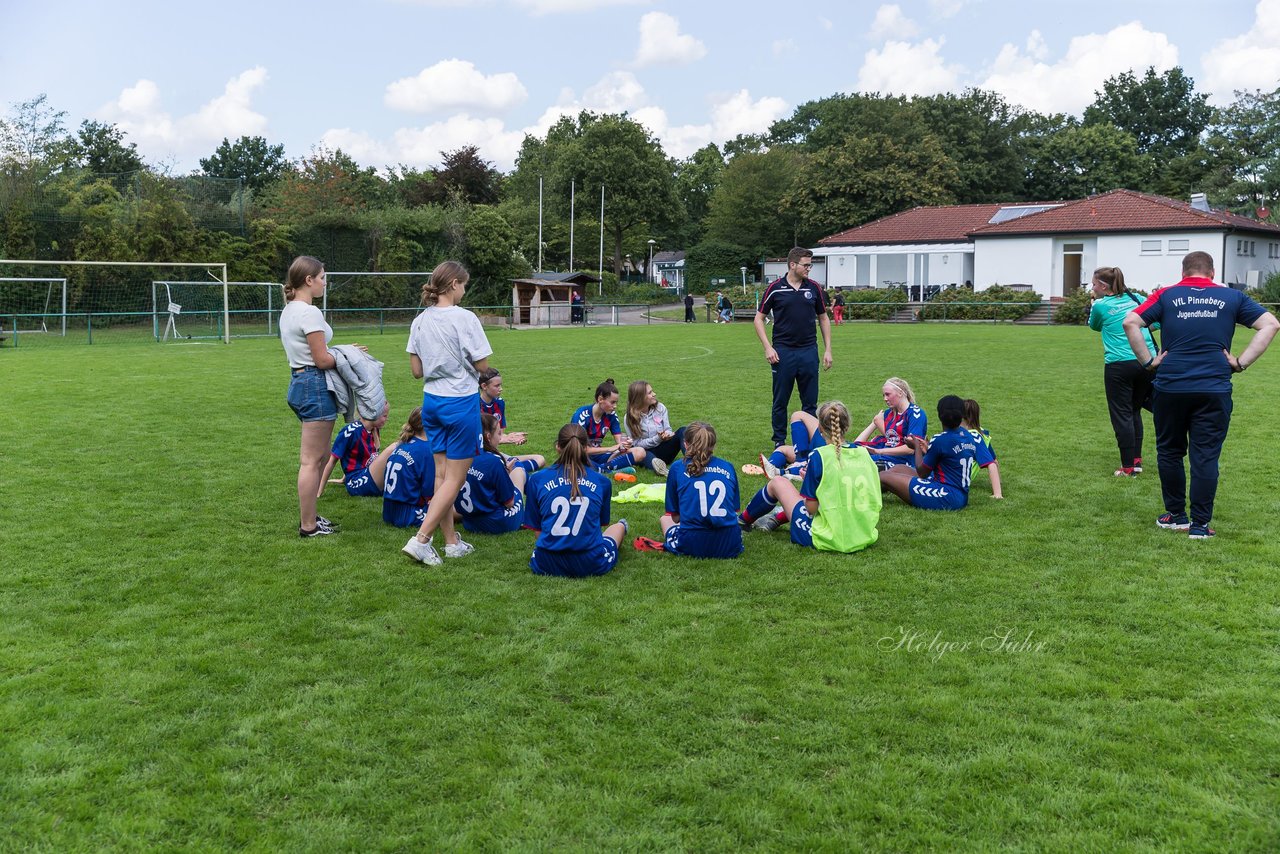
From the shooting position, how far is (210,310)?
30078 millimetres

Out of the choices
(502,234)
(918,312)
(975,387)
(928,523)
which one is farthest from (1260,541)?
(502,234)

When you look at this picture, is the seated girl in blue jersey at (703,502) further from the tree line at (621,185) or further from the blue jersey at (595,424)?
the tree line at (621,185)

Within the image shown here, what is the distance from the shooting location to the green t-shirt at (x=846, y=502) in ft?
19.8

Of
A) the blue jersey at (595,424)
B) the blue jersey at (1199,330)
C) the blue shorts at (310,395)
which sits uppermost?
the blue jersey at (1199,330)

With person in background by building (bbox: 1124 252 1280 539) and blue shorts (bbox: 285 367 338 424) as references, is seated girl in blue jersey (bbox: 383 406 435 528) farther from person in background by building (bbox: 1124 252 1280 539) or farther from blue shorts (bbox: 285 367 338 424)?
person in background by building (bbox: 1124 252 1280 539)

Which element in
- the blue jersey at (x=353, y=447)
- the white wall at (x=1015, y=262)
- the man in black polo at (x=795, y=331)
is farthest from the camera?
the white wall at (x=1015, y=262)

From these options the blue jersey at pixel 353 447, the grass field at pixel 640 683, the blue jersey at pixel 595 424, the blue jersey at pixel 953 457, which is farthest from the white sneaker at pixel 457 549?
the blue jersey at pixel 953 457

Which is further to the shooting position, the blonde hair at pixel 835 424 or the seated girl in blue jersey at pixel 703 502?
the blonde hair at pixel 835 424

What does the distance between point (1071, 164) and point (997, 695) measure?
72.0 m

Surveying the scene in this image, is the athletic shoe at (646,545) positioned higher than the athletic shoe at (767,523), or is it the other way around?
the athletic shoe at (767,523)

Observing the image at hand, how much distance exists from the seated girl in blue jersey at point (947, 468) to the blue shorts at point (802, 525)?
144cm

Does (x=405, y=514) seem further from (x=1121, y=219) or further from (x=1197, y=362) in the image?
(x=1121, y=219)

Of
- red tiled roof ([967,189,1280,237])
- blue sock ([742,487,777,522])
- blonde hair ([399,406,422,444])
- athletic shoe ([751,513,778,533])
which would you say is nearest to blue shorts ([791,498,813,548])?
blue sock ([742,487,777,522])

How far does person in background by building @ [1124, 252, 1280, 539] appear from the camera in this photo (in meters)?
6.15
